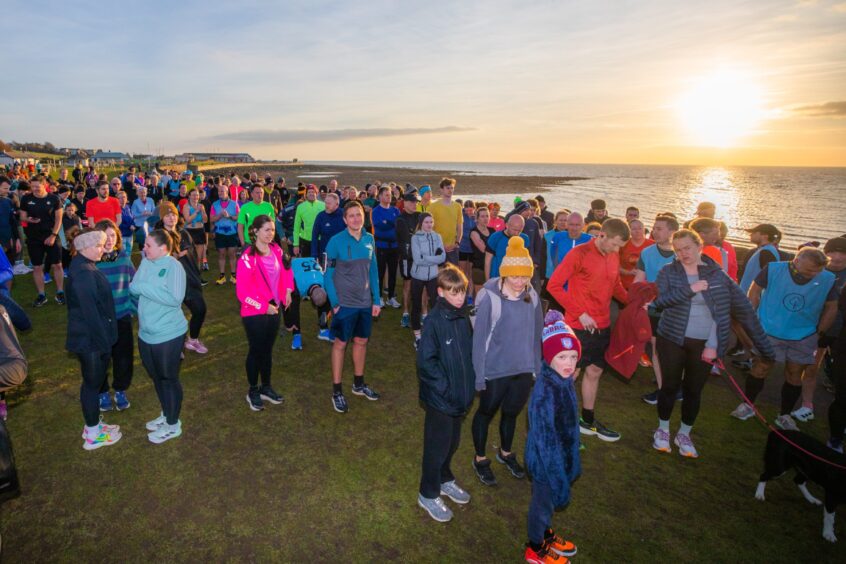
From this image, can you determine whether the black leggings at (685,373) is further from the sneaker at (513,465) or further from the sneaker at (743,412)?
the sneaker at (513,465)

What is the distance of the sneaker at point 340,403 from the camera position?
5.23m

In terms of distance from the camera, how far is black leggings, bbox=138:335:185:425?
4.25m

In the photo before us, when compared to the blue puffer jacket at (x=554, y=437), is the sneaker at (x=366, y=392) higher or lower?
lower

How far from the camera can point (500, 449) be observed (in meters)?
4.44

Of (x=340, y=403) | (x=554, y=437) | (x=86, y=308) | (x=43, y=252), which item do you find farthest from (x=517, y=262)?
(x=43, y=252)

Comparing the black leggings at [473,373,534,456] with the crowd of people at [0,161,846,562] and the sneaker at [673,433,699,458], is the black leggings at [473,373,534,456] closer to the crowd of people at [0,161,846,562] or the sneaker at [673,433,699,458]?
the crowd of people at [0,161,846,562]

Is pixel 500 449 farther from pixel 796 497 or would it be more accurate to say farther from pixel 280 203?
pixel 280 203

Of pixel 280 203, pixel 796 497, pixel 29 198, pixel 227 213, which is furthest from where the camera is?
pixel 280 203

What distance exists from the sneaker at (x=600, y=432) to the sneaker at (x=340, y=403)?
9.39ft

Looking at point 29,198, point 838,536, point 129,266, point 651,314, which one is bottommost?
point 838,536

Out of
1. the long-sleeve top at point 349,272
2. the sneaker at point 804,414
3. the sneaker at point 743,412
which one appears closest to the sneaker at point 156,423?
the long-sleeve top at point 349,272

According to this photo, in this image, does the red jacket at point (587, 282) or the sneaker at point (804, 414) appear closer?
the red jacket at point (587, 282)

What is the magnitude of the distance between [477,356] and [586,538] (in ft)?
5.74

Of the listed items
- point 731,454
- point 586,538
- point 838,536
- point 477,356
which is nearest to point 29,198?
point 477,356
